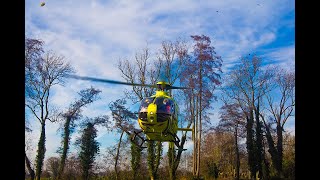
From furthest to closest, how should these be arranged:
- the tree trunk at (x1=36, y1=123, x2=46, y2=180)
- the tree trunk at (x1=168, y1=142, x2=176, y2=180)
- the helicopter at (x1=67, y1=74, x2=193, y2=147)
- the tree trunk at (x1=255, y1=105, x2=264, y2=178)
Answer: the tree trunk at (x1=168, y1=142, x2=176, y2=180)
the tree trunk at (x1=255, y1=105, x2=264, y2=178)
the tree trunk at (x1=36, y1=123, x2=46, y2=180)
the helicopter at (x1=67, y1=74, x2=193, y2=147)

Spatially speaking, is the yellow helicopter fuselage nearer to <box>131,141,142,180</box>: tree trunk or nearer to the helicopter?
the helicopter

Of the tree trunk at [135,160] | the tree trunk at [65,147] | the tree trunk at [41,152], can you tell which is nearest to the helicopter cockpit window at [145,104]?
the tree trunk at [135,160]

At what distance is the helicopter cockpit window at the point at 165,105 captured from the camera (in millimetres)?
12430

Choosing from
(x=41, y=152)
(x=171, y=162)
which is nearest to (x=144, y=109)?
(x=41, y=152)

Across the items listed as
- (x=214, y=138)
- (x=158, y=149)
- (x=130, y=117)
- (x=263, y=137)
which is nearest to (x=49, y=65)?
(x=130, y=117)

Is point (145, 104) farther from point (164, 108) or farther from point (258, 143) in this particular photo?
point (258, 143)

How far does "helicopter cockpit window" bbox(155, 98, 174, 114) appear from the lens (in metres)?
12.4

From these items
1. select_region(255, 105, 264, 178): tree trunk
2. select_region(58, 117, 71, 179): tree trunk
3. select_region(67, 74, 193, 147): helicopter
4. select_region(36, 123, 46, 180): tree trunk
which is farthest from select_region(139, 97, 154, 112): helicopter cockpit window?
select_region(255, 105, 264, 178): tree trunk

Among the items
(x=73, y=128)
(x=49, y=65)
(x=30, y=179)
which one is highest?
(x=49, y=65)

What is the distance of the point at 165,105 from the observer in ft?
41.3
